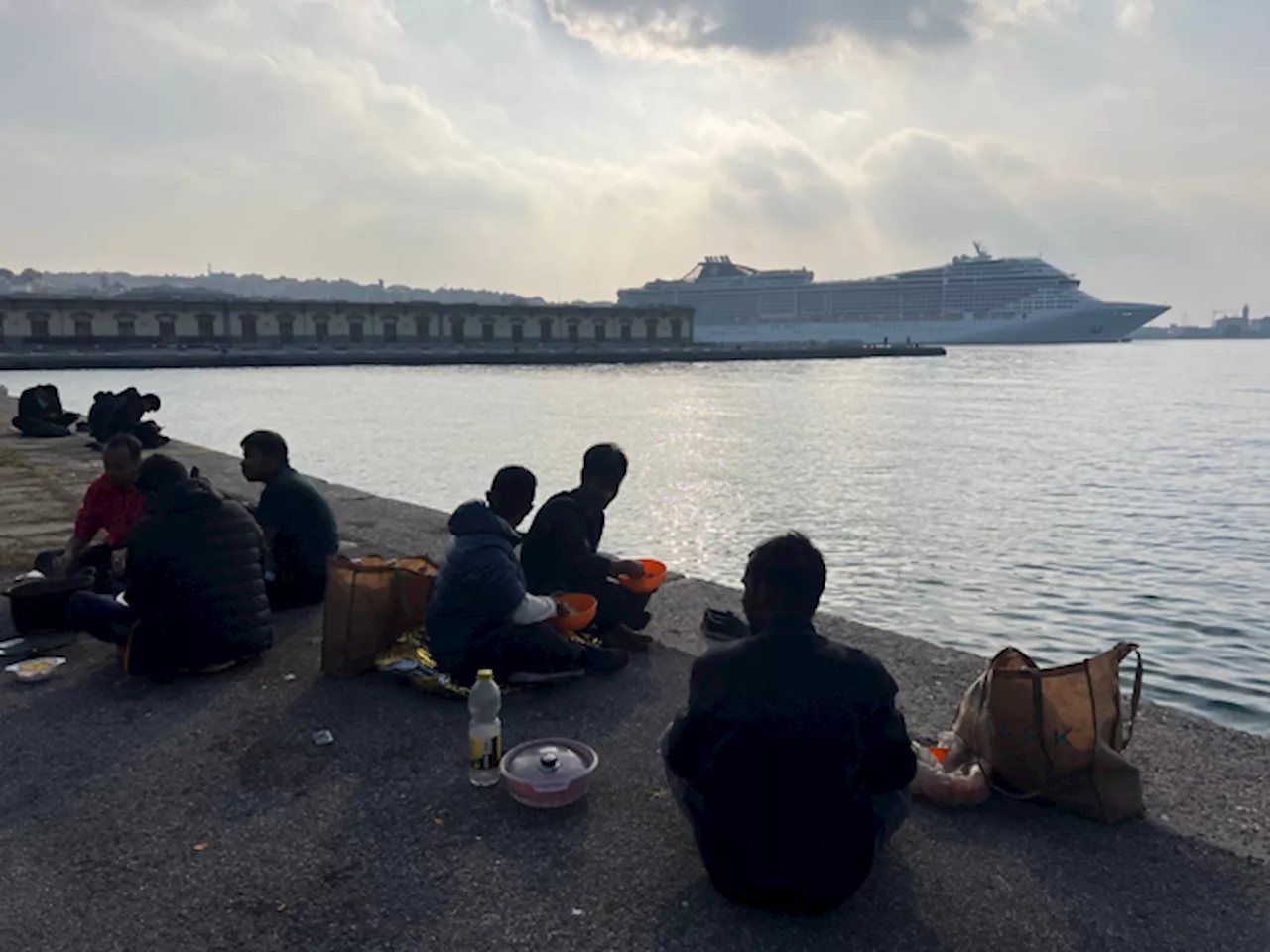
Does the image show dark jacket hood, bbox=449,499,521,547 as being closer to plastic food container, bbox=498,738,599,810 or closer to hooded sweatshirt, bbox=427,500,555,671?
hooded sweatshirt, bbox=427,500,555,671

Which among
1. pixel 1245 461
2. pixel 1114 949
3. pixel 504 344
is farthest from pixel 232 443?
pixel 504 344

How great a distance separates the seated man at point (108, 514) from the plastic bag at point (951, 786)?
18.3 feet

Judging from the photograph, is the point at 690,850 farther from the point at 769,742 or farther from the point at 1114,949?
the point at 1114,949

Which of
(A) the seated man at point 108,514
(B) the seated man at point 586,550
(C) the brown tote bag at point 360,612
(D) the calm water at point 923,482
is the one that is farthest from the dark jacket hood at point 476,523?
(D) the calm water at point 923,482

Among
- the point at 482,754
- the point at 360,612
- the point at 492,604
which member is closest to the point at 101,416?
the point at 360,612

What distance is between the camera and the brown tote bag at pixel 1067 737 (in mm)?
3768

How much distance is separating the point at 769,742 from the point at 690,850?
100cm

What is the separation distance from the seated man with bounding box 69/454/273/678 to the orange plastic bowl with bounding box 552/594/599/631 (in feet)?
6.04

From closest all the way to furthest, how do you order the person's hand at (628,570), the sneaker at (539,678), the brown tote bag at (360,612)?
the sneaker at (539,678) → the brown tote bag at (360,612) → the person's hand at (628,570)

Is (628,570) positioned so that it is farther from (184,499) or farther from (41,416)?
(41,416)

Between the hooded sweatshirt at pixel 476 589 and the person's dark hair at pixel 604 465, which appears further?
the person's dark hair at pixel 604 465

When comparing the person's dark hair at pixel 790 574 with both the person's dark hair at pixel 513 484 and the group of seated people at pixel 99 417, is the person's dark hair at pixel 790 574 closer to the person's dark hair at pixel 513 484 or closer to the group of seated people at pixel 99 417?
the person's dark hair at pixel 513 484

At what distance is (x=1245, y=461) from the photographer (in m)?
23.0

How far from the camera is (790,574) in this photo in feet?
9.44
